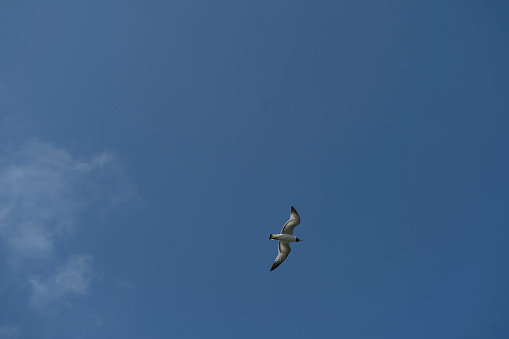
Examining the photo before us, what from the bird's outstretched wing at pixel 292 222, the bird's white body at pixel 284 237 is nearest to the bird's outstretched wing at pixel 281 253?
the bird's white body at pixel 284 237

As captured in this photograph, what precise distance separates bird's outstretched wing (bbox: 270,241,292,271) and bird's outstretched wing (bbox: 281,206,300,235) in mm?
1753

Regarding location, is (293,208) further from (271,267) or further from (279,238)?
(271,267)

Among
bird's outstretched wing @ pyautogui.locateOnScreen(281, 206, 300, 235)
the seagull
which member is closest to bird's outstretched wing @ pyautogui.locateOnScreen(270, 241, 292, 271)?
the seagull

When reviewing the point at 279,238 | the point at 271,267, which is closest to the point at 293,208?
the point at 279,238

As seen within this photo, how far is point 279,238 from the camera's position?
25.6 meters

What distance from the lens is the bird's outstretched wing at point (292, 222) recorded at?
25.7m

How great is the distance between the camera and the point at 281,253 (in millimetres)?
27719

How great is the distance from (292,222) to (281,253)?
3707 mm

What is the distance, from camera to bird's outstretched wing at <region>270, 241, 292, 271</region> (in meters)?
27.4

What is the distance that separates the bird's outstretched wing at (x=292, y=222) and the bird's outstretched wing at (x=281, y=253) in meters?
1.75

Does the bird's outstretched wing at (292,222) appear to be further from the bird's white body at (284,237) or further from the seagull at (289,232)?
the bird's white body at (284,237)

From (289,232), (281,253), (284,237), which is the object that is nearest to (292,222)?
(289,232)

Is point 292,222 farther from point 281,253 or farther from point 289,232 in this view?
point 281,253

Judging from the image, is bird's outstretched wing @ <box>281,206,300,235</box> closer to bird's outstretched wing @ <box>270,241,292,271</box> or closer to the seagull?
the seagull
